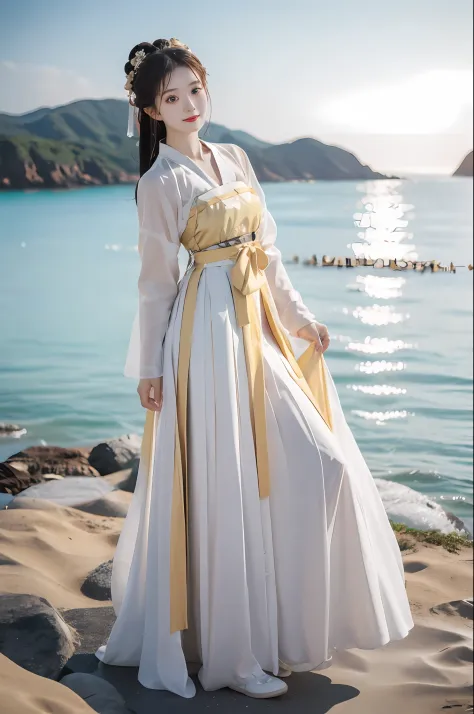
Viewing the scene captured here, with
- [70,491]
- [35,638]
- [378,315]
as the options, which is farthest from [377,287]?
[35,638]

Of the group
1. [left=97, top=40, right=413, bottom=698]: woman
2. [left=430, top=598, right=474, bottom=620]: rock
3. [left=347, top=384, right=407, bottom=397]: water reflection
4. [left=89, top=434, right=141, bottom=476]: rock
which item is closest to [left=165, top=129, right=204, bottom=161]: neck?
[left=97, top=40, right=413, bottom=698]: woman

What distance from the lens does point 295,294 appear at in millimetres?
2104

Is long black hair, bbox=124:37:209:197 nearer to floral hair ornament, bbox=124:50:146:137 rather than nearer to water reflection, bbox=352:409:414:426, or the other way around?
floral hair ornament, bbox=124:50:146:137

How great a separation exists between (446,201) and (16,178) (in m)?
3.35

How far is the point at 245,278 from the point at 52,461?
6.47 feet

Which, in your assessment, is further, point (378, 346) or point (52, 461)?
point (378, 346)

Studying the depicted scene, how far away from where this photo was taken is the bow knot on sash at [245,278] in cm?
189

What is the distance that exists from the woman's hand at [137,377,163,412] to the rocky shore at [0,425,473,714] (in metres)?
0.54

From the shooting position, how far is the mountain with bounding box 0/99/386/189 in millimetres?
3871

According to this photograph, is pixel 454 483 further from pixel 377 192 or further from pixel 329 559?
pixel 329 559

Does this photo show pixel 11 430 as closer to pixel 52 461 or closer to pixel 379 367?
pixel 52 461

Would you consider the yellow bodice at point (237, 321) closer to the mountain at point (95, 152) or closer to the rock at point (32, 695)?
the rock at point (32, 695)

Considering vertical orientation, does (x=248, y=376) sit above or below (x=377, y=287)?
below

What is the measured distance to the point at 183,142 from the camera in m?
1.94
